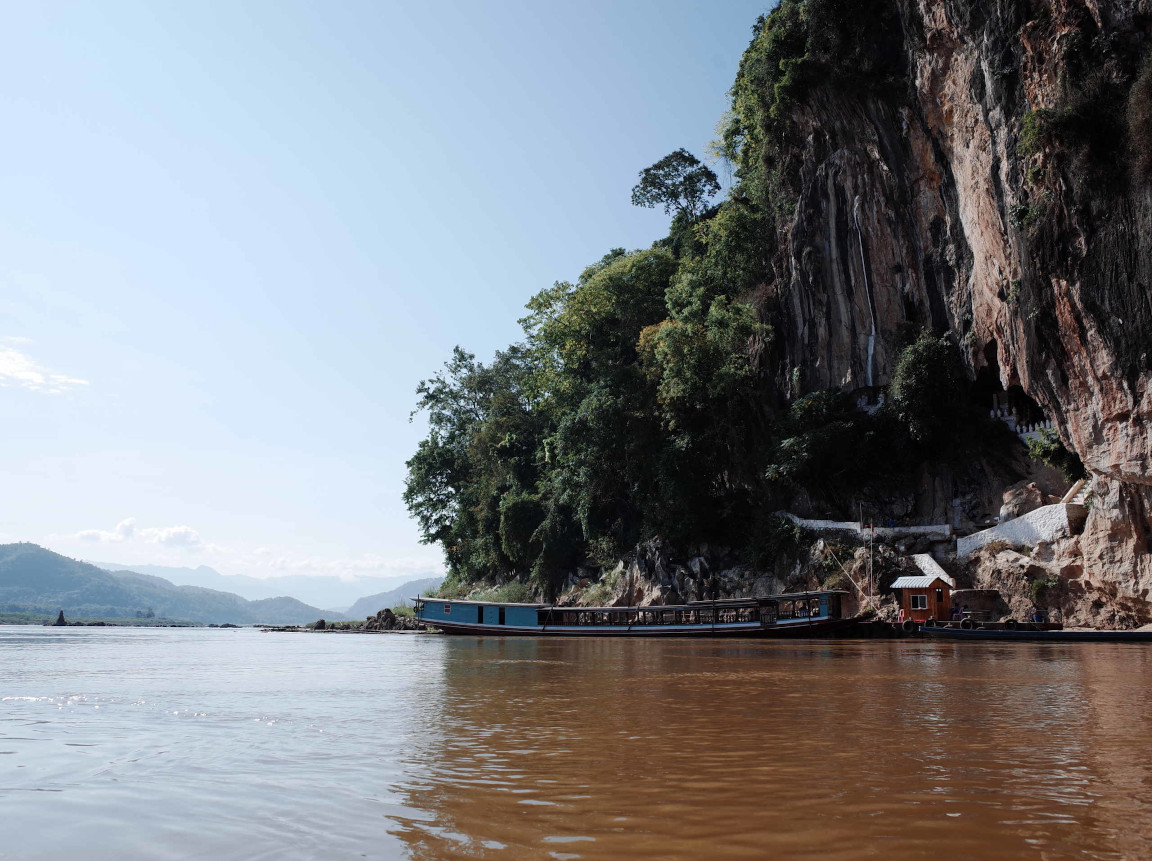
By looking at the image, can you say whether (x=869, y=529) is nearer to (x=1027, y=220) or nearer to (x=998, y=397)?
(x=998, y=397)

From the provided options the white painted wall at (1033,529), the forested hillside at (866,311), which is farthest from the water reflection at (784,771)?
the white painted wall at (1033,529)

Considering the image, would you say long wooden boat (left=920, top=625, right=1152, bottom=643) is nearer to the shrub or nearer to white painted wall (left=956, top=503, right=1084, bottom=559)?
white painted wall (left=956, top=503, right=1084, bottom=559)

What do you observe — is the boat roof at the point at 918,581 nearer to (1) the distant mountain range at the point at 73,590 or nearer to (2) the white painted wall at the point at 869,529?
(2) the white painted wall at the point at 869,529

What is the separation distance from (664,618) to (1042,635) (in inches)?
533

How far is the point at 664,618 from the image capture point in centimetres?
3206

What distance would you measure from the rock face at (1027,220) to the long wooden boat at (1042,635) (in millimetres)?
2073

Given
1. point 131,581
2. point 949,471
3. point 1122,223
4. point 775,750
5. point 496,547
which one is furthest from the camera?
point 131,581

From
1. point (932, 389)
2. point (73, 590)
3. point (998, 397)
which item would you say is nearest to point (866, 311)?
point (932, 389)

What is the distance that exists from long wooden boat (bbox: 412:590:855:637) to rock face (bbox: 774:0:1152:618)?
314 inches

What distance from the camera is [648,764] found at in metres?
5.55

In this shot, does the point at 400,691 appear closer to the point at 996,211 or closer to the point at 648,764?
the point at 648,764

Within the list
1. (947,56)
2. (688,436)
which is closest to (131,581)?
(688,436)

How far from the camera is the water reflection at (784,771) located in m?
3.70

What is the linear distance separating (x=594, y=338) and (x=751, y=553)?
1582cm
